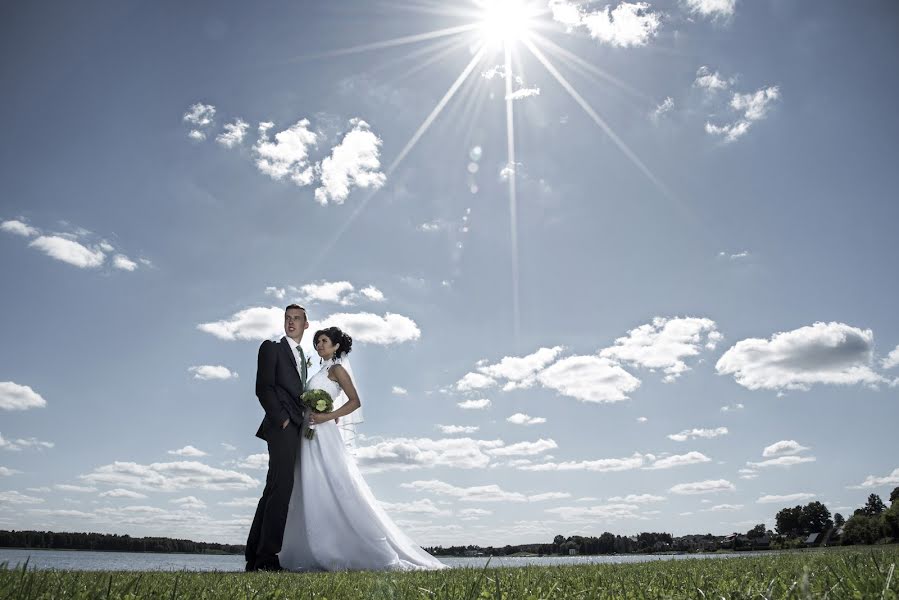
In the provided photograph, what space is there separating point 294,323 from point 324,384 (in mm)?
1256

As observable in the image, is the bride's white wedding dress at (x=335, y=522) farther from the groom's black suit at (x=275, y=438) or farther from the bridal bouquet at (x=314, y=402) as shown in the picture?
the groom's black suit at (x=275, y=438)

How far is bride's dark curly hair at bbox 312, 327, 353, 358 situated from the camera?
37.0ft

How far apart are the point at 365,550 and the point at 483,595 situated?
7.12 m

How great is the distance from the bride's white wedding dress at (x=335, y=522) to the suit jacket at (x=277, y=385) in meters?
0.56

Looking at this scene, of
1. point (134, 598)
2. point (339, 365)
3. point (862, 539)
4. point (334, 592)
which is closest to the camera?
point (134, 598)

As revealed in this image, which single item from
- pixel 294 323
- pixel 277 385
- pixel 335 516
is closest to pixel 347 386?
pixel 277 385

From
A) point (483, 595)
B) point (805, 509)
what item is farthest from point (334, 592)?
point (805, 509)

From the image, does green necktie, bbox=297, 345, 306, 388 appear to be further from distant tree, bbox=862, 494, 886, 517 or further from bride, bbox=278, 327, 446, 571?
distant tree, bbox=862, 494, 886, 517

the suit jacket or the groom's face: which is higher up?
the groom's face

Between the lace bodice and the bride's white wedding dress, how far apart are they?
15 cm

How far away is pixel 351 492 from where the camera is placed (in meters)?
10.1

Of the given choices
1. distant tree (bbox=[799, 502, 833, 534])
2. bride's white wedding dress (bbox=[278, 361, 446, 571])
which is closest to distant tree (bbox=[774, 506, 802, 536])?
distant tree (bbox=[799, 502, 833, 534])

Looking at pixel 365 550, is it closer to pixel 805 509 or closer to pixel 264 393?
pixel 264 393

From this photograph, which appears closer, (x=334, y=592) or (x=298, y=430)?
(x=334, y=592)
